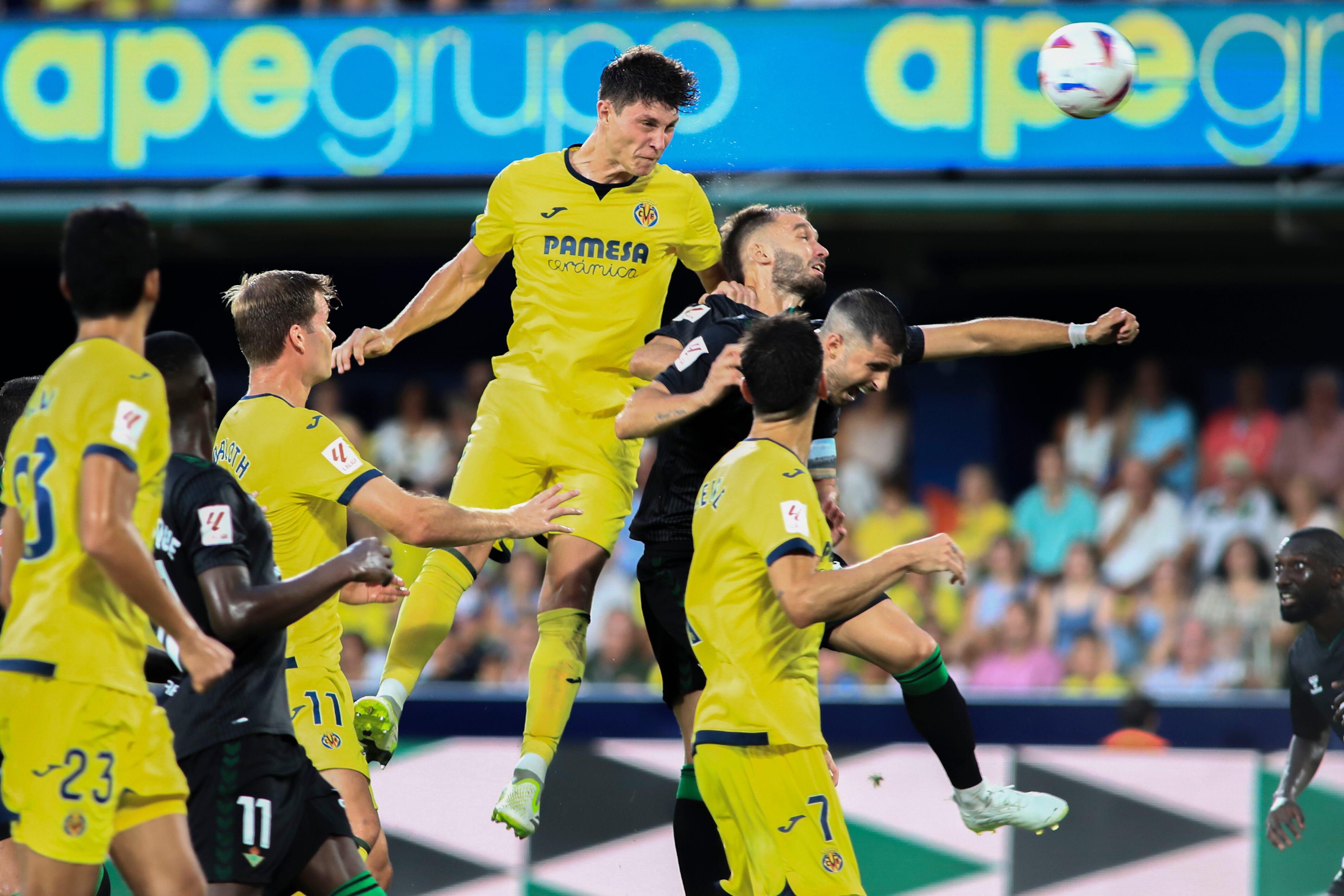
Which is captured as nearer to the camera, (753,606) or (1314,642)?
(753,606)

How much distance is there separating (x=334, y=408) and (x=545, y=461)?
7507mm

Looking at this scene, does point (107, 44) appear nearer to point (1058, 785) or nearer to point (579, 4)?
point (579, 4)

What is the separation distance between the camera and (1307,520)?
10.6m

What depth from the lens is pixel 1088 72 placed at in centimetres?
646

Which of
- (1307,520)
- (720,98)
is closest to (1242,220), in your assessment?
(1307,520)

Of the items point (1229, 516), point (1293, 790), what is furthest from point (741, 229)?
point (1229, 516)

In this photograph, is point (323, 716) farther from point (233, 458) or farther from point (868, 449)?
point (868, 449)

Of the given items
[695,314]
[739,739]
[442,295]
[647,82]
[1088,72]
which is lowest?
[739,739]

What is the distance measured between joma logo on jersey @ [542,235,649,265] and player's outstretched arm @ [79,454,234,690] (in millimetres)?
2447

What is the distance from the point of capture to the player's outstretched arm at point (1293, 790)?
20.7 ft

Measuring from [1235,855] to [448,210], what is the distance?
7.14 metres

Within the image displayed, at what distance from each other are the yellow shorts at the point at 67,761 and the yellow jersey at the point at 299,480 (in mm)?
1245

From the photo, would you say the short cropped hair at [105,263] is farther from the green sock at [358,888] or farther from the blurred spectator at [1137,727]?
the blurred spectator at [1137,727]

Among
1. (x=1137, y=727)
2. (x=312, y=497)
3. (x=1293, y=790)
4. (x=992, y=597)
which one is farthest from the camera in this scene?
(x=992, y=597)
